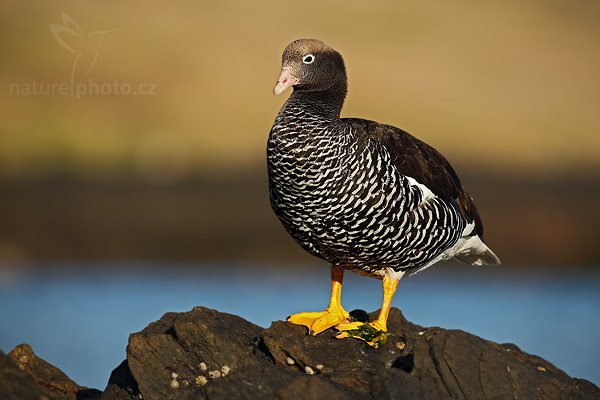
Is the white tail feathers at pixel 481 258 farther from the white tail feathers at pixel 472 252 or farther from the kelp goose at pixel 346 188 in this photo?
the kelp goose at pixel 346 188

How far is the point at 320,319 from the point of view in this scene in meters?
8.01

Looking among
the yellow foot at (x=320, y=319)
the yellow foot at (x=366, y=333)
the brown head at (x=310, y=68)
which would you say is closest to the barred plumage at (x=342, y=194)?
the brown head at (x=310, y=68)

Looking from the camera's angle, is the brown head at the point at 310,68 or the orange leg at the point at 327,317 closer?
the orange leg at the point at 327,317

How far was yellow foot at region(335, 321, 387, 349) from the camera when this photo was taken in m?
7.46

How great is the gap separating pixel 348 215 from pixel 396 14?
27.0 m

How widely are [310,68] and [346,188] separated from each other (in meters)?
1.00

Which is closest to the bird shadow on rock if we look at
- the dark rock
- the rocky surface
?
the rocky surface

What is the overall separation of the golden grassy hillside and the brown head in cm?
1220

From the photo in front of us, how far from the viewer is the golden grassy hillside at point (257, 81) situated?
2228 centimetres

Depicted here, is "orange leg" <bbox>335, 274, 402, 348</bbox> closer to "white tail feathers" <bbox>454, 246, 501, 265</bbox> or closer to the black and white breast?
the black and white breast

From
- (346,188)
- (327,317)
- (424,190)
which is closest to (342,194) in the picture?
(346,188)

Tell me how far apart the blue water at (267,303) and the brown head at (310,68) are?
16.0 feet

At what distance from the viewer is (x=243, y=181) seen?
20.3 metres

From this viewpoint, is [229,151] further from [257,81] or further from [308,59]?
[308,59]
